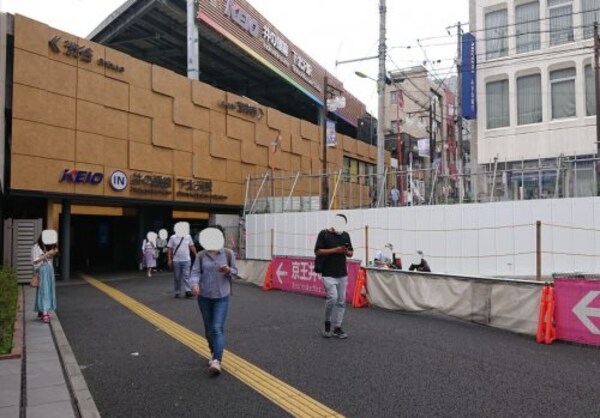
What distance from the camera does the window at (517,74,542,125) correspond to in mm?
23203

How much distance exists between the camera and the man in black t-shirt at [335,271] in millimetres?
8016

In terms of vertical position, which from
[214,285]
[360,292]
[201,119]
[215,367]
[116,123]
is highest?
[201,119]

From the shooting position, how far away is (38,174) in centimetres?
1812

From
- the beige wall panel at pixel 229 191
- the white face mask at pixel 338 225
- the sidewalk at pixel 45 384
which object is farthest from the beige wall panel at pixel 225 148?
the sidewalk at pixel 45 384

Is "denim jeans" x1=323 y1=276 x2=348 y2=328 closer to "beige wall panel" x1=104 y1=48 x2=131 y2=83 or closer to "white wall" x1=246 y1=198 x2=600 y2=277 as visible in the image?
"white wall" x1=246 y1=198 x2=600 y2=277

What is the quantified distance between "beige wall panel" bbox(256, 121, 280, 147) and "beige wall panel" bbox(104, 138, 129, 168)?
9.23 meters

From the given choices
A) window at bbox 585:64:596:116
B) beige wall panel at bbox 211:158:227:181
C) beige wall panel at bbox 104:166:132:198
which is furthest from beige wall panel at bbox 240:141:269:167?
window at bbox 585:64:596:116

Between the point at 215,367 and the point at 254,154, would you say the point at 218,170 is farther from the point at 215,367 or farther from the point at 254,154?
the point at 215,367

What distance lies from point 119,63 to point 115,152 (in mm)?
3522

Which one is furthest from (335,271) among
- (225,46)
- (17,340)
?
(225,46)

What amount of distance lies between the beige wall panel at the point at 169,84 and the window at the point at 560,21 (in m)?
Result: 15.9

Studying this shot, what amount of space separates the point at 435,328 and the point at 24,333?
6612 mm

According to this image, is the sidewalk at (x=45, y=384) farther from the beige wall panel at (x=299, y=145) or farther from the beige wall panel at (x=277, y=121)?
the beige wall panel at (x=299, y=145)

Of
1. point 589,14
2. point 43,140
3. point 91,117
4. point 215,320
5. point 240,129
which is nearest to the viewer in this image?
point 215,320
